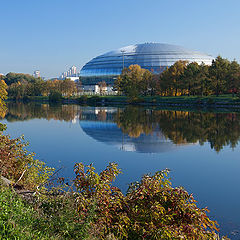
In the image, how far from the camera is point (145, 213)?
5.80m

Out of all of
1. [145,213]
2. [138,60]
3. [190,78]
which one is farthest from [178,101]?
[145,213]

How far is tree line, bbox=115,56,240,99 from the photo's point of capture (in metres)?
60.7

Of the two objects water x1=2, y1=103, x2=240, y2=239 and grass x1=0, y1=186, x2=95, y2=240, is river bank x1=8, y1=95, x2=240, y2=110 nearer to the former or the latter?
water x1=2, y1=103, x2=240, y2=239

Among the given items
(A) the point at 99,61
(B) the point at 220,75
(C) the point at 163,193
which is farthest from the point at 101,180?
(A) the point at 99,61

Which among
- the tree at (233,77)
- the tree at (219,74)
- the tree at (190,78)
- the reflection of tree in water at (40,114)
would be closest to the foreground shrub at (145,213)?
the reflection of tree in water at (40,114)

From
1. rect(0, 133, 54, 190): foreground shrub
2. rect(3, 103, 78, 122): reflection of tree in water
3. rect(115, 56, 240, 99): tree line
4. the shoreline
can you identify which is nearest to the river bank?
the shoreline

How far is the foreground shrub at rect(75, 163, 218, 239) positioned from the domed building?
103m

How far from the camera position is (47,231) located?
15.5 feet

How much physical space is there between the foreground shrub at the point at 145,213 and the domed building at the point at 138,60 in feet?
339

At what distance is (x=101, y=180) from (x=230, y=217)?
445 cm

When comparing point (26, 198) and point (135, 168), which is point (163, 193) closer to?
point (26, 198)

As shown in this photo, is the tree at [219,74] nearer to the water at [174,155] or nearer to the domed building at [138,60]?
the water at [174,155]

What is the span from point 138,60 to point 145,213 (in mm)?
113522

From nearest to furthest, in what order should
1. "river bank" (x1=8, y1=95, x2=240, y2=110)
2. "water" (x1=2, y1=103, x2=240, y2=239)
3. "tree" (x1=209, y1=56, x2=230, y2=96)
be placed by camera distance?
"water" (x1=2, y1=103, x2=240, y2=239) → "river bank" (x1=8, y1=95, x2=240, y2=110) → "tree" (x1=209, y1=56, x2=230, y2=96)
